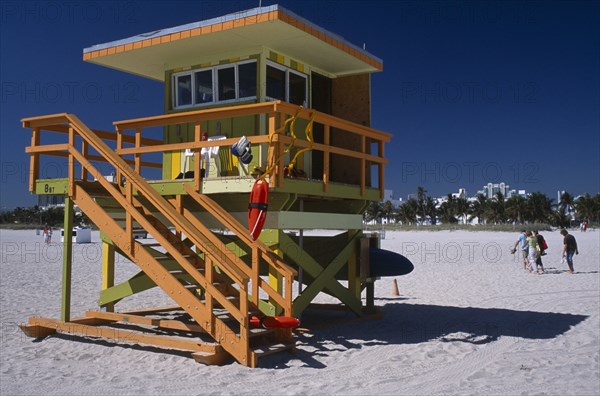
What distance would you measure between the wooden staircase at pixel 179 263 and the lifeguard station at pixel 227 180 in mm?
26

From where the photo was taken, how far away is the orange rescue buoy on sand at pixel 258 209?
858 centimetres

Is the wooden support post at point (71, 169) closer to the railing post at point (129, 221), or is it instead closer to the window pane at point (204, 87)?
the railing post at point (129, 221)

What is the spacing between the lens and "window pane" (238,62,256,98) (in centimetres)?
1103

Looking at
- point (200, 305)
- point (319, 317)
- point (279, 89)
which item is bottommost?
point (319, 317)

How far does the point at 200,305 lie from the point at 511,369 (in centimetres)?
424

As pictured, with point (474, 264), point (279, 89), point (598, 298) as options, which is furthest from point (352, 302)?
point (474, 264)

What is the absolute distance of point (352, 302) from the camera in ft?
39.0

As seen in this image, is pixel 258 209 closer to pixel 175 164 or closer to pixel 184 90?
pixel 175 164

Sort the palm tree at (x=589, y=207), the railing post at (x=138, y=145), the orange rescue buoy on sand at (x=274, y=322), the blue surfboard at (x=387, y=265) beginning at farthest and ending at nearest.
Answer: the palm tree at (x=589, y=207)
the blue surfboard at (x=387, y=265)
the railing post at (x=138, y=145)
the orange rescue buoy on sand at (x=274, y=322)

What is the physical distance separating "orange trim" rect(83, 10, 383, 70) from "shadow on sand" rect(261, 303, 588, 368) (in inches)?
197

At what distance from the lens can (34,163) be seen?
36.4 ft

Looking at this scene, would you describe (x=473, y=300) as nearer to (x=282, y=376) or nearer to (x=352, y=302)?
(x=352, y=302)

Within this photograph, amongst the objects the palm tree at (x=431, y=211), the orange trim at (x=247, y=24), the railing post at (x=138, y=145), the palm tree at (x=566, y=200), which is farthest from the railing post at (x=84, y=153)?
the palm tree at (x=431, y=211)

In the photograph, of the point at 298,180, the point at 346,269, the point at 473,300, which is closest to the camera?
the point at 298,180
